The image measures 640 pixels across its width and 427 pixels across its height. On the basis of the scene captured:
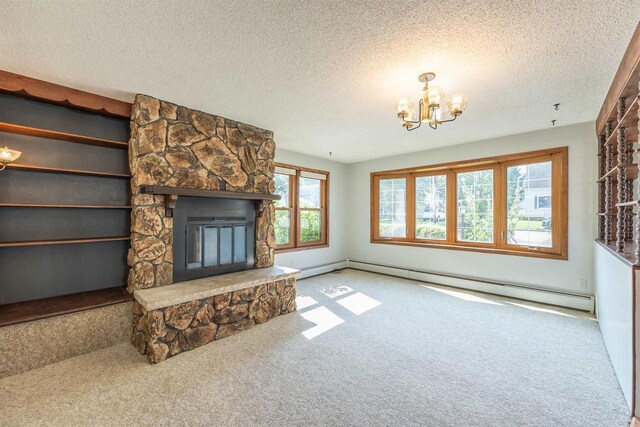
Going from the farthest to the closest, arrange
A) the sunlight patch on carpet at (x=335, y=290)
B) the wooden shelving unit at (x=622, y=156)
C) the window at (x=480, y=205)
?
1. the sunlight patch on carpet at (x=335, y=290)
2. the window at (x=480, y=205)
3. the wooden shelving unit at (x=622, y=156)

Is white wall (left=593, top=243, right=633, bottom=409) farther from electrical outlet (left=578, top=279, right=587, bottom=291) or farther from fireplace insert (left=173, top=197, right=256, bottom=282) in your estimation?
fireplace insert (left=173, top=197, right=256, bottom=282)

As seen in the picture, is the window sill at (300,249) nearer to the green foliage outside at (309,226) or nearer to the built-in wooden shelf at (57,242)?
the green foliage outside at (309,226)

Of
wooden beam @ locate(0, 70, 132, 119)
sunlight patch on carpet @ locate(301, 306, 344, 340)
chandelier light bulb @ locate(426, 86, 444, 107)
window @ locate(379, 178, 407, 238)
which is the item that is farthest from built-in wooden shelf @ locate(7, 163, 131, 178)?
window @ locate(379, 178, 407, 238)

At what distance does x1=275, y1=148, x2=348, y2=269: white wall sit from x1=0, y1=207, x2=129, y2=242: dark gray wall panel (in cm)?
257

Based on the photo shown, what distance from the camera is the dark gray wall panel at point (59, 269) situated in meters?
2.68

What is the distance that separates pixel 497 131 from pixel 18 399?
588cm

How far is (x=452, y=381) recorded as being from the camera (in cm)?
226

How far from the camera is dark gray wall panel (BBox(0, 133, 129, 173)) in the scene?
2734 mm

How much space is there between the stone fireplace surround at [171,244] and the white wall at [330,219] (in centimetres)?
155

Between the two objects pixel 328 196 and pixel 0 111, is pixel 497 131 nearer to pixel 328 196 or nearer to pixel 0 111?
pixel 328 196

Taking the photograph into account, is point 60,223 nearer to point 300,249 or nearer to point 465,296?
point 300,249

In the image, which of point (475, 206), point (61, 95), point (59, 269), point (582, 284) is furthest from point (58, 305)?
point (582, 284)

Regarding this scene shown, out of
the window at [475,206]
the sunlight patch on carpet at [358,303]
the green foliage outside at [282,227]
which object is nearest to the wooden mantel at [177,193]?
the green foliage outside at [282,227]

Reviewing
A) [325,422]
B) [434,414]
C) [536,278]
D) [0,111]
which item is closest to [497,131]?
[536,278]
